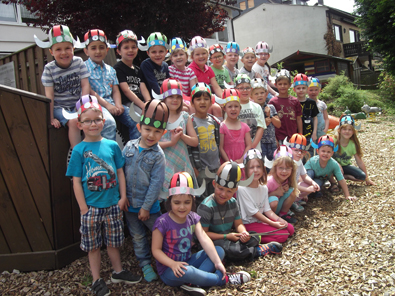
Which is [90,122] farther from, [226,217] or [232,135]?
[232,135]

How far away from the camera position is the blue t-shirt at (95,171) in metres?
2.89

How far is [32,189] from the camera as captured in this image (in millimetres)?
3295

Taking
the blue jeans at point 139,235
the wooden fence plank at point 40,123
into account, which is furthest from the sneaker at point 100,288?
the wooden fence plank at point 40,123

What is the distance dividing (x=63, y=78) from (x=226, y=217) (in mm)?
2358

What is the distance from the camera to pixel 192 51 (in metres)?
5.18

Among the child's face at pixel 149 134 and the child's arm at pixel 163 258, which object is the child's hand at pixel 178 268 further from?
the child's face at pixel 149 134

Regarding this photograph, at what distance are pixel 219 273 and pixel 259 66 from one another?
4544 millimetres

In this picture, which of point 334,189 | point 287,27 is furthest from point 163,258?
point 287,27

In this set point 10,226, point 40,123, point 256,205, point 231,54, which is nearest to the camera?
point 40,123

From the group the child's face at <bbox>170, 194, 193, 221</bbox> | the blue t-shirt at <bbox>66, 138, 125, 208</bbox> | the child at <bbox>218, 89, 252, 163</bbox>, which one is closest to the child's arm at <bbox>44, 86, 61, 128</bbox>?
the blue t-shirt at <bbox>66, 138, 125, 208</bbox>

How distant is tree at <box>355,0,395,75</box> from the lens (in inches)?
722

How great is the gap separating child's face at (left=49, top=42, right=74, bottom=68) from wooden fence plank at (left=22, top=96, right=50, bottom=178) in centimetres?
55

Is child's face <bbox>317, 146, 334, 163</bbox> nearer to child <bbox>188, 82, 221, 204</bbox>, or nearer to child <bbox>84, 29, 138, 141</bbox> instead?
child <bbox>188, 82, 221, 204</bbox>

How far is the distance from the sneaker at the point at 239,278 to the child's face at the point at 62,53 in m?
2.85
